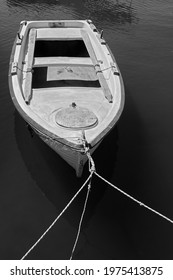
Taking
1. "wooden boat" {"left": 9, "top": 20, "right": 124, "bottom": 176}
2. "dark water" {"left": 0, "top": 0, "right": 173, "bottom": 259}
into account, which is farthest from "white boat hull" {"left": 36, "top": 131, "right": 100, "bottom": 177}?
"dark water" {"left": 0, "top": 0, "right": 173, "bottom": 259}

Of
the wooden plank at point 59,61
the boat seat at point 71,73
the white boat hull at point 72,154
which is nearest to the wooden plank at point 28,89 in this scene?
the boat seat at point 71,73

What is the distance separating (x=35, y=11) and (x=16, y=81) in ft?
82.0

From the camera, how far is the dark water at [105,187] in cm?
1099

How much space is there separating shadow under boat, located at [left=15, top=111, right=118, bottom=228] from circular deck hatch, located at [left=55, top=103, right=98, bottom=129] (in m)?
2.48

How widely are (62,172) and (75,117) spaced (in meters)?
3.19

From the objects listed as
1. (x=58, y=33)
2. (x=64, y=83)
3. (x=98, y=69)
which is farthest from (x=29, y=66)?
(x=58, y=33)

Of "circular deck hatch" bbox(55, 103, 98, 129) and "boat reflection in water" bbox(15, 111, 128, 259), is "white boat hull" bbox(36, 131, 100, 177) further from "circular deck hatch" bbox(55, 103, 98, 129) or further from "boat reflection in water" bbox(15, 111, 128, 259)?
"boat reflection in water" bbox(15, 111, 128, 259)

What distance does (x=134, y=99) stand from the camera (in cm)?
1931

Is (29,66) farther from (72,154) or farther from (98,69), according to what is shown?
(72,154)

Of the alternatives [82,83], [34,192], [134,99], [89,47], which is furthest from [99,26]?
[34,192]

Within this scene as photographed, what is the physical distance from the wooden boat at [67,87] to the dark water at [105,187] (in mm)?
2003

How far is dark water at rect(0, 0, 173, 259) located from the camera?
36.1ft
